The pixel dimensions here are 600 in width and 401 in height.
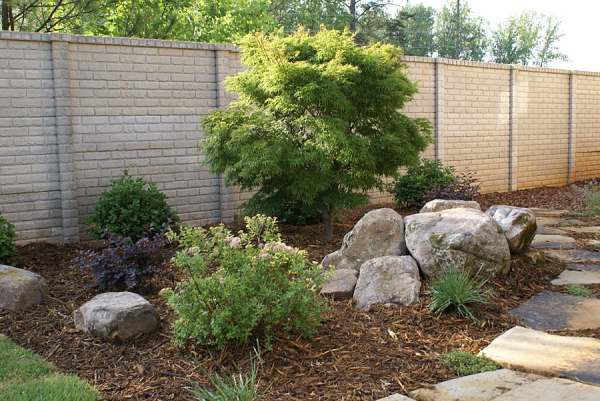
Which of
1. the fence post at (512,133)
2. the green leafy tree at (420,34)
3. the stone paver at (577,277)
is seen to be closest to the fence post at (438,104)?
the fence post at (512,133)

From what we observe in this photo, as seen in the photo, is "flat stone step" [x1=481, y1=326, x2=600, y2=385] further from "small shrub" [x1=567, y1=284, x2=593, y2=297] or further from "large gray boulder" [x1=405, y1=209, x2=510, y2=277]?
"small shrub" [x1=567, y1=284, x2=593, y2=297]

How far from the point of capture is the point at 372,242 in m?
5.59

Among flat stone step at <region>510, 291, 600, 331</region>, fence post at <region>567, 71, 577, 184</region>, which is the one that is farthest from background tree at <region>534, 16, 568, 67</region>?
flat stone step at <region>510, 291, 600, 331</region>

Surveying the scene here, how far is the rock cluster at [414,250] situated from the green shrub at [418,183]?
3.33m

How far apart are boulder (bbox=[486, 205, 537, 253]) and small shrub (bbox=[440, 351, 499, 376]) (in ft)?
6.89

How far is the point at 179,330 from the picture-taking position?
3861 millimetres

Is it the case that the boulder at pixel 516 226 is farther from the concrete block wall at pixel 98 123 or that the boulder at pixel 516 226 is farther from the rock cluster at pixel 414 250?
the concrete block wall at pixel 98 123

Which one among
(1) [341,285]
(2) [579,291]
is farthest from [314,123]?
(2) [579,291]

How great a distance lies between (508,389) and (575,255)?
11.4 ft

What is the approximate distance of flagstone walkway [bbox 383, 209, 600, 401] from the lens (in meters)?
3.25

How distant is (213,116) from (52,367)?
3874mm

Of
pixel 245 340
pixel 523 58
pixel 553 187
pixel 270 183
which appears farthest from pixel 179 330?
pixel 523 58

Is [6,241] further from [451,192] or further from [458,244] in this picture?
[451,192]

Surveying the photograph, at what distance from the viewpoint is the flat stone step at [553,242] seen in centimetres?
671
